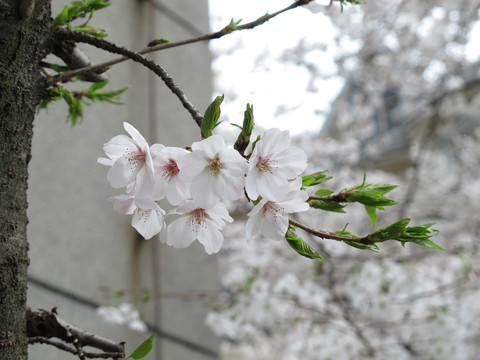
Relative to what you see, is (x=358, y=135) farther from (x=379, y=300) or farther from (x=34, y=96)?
(x=34, y=96)

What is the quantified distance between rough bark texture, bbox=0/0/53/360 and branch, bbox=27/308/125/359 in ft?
0.21

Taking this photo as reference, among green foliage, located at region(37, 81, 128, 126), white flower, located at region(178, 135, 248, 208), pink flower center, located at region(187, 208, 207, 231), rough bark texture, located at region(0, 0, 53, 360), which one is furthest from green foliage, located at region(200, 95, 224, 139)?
green foliage, located at region(37, 81, 128, 126)

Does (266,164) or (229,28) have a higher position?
(229,28)

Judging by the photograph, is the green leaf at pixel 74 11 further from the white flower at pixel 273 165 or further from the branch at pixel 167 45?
the white flower at pixel 273 165

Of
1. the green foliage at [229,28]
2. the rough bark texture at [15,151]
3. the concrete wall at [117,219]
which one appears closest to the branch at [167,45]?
the green foliage at [229,28]

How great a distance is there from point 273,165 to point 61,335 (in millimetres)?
453

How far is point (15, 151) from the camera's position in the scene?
0.65 m

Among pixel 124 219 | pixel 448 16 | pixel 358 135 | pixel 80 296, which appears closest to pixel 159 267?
pixel 124 219

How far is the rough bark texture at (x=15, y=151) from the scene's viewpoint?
2.08 ft

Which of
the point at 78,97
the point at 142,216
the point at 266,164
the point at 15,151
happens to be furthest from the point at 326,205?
the point at 78,97

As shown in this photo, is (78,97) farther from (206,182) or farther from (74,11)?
(206,182)

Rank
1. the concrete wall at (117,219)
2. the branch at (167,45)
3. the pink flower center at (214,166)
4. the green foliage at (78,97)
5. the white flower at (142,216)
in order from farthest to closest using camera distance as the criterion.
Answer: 1. the concrete wall at (117,219)
2. the green foliage at (78,97)
3. the branch at (167,45)
4. the white flower at (142,216)
5. the pink flower center at (214,166)

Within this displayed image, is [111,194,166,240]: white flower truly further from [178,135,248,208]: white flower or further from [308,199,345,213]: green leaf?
[308,199,345,213]: green leaf

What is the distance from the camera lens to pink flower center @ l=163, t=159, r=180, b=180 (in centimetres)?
65
